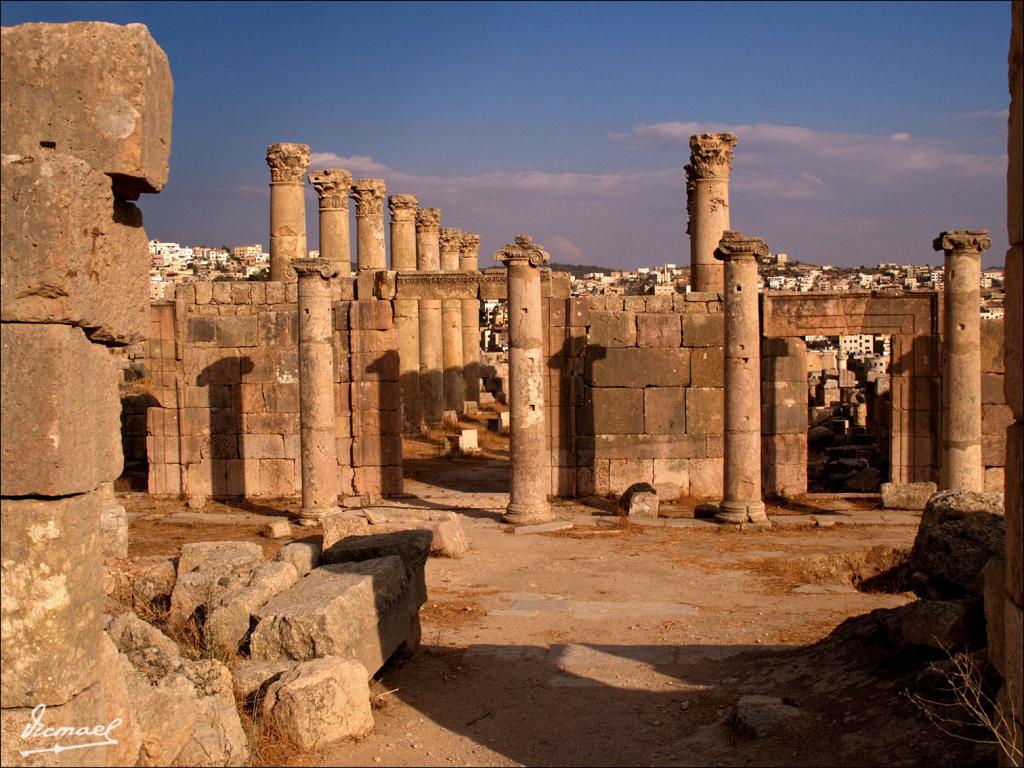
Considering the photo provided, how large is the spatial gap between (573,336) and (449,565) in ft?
19.9

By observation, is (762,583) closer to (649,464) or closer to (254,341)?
(649,464)

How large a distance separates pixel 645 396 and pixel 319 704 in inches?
474

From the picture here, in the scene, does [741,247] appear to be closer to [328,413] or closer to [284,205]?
[328,413]

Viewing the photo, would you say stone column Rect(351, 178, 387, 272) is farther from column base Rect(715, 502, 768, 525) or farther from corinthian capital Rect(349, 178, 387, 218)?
column base Rect(715, 502, 768, 525)

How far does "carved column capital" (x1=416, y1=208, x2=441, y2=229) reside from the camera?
32.0 m

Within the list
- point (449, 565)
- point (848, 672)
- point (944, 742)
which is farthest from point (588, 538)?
point (944, 742)

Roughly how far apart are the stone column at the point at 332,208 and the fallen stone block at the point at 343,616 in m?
15.0

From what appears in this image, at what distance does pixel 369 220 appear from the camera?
86.1 feet

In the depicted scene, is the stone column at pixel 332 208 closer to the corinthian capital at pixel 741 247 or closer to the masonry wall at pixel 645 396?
the masonry wall at pixel 645 396

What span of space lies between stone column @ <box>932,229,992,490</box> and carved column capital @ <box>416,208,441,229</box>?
1835 centimetres

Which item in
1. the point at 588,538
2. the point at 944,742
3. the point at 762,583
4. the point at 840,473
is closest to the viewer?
the point at 944,742

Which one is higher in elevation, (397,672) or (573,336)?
(573,336)

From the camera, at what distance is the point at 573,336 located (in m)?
18.4

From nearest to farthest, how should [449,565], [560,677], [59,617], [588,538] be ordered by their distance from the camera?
[59,617] < [560,677] < [449,565] < [588,538]
